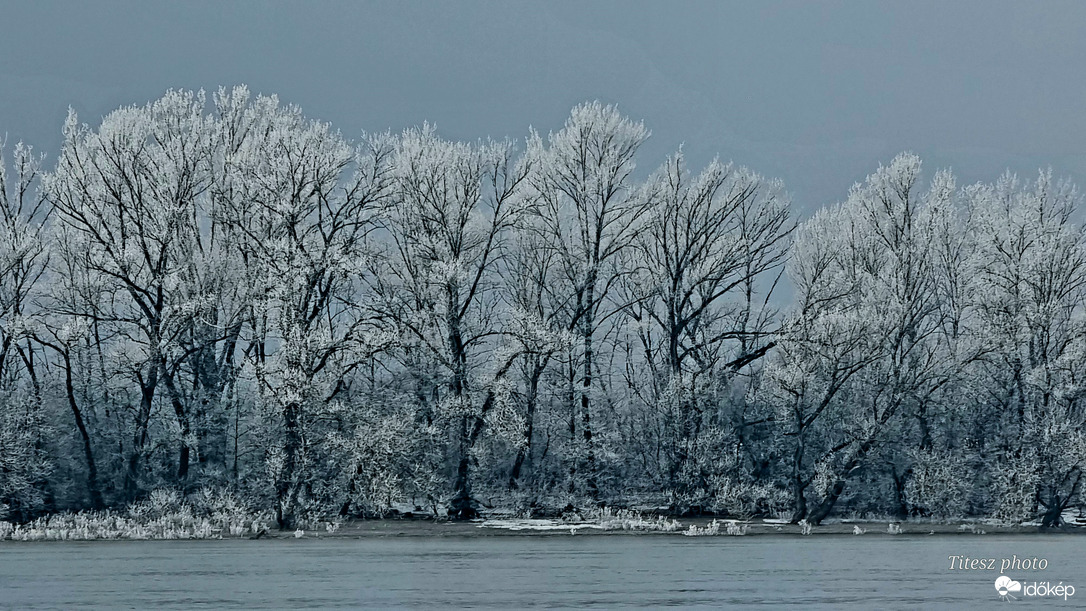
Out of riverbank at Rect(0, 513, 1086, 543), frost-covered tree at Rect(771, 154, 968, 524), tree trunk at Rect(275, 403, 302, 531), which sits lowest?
riverbank at Rect(0, 513, 1086, 543)

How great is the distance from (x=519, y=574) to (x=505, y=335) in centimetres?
2041

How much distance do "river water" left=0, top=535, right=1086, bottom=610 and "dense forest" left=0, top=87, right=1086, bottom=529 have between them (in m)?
6.41

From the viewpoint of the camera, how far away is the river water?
1805 cm

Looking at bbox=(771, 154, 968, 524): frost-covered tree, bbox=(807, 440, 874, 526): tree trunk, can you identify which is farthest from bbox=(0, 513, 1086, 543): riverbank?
bbox=(771, 154, 968, 524): frost-covered tree

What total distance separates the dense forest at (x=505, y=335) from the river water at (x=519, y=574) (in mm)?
6414

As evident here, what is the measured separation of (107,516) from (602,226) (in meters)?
20.4

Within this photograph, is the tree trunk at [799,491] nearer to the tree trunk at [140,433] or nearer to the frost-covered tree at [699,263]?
the frost-covered tree at [699,263]

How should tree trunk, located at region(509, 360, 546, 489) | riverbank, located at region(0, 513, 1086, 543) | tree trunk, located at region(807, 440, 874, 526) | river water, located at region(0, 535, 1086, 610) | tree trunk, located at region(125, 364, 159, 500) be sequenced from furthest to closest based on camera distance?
tree trunk, located at region(509, 360, 546, 489) < tree trunk, located at region(807, 440, 874, 526) < tree trunk, located at region(125, 364, 159, 500) < riverbank, located at region(0, 513, 1086, 543) < river water, located at region(0, 535, 1086, 610)

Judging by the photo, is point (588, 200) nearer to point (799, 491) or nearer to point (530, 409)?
point (530, 409)

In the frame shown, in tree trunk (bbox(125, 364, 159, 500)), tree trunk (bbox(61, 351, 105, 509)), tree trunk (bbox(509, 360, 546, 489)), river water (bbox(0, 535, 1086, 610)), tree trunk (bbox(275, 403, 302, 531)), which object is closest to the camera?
river water (bbox(0, 535, 1086, 610))

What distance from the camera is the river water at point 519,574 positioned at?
59.2ft

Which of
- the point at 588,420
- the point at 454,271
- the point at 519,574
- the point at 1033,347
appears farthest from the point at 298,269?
the point at 1033,347

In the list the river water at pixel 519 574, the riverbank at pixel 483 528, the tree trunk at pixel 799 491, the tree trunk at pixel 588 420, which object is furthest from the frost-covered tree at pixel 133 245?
the tree trunk at pixel 799 491

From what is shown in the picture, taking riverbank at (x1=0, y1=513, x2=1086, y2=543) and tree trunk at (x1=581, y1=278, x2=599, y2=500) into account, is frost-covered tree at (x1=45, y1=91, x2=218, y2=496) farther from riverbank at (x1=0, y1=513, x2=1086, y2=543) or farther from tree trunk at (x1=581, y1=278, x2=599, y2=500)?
tree trunk at (x1=581, y1=278, x2=599, y2=500)
